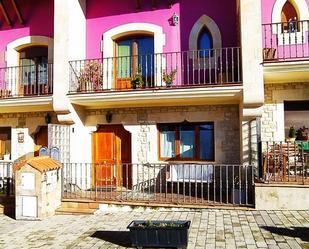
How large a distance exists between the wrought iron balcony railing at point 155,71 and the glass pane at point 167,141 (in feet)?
4.83

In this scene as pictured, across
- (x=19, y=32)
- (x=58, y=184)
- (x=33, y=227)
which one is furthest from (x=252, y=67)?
(x=19, y=32)

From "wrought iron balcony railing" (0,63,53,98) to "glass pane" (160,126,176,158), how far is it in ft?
14.5

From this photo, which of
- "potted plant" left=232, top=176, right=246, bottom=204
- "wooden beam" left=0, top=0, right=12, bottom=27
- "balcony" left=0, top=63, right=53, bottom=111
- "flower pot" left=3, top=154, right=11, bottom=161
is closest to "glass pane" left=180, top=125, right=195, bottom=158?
"potted plant" left=232, top=176, right=246, bottom=204

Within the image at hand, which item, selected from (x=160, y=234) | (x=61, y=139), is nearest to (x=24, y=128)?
(x=61, y=139)

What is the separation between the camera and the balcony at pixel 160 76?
9320 mm

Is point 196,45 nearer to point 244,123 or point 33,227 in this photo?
point 244,123

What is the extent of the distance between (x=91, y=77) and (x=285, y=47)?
599cm

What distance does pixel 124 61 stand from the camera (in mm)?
11352

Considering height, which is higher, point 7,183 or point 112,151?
point 112,151

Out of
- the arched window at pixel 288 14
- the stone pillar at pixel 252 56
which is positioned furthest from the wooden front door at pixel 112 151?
the arched window at pixel 288 14

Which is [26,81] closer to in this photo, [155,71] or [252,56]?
[155,71]

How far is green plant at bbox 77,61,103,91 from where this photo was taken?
10758mm

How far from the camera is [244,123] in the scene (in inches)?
360

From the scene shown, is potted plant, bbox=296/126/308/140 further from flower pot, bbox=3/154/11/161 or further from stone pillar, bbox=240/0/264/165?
flower pot, bbox=3/154/11/161
